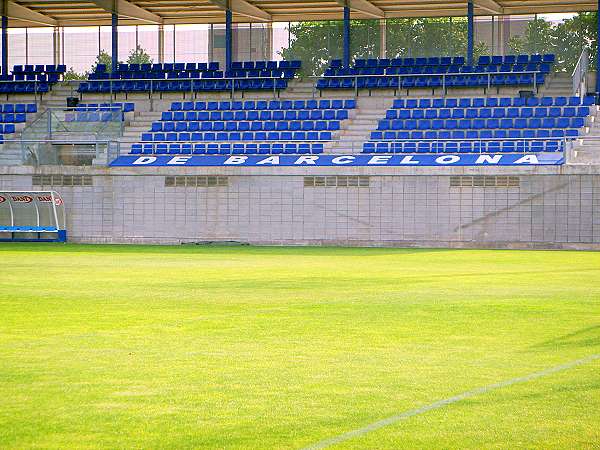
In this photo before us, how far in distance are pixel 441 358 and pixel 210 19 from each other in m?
44.9

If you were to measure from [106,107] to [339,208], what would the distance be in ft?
40.8

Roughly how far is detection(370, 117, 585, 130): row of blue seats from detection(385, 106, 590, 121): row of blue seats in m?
0.61

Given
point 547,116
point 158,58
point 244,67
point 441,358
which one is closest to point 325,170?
point 547,116

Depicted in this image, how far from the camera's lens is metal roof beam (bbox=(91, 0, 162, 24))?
49.7 metres

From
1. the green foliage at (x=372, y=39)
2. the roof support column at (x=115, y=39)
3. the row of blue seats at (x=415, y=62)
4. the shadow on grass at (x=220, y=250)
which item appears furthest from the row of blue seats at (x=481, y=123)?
the green foliage at (x=372, y=39)

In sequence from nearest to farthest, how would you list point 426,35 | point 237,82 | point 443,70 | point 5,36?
1. point 443,70
2. point 237,82
3. point 5,36
4. point 426,35

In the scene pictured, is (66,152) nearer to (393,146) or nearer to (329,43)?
(393,146)

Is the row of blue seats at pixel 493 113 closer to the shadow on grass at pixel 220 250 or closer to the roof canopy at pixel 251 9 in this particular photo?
the shadow on grass at pixel 220 250

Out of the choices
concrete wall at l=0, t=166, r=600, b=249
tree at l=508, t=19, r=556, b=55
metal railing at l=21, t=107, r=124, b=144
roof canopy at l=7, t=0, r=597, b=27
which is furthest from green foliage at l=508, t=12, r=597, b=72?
metal railing at l=21, t=107, r=124, b=144

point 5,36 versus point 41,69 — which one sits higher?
point 5,36

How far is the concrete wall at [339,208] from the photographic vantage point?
113ft

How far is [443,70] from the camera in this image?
45.2 meters

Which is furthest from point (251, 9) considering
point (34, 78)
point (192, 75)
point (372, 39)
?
point (372, 39)

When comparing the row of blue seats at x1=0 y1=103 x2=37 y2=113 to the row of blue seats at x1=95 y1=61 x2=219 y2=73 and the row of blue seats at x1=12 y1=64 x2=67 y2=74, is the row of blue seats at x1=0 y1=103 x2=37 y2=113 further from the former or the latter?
the row of blue seats at x1=95 y1=61 x2=219 y2=73
